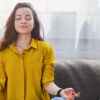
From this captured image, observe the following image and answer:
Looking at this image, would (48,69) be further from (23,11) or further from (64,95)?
(23,11)

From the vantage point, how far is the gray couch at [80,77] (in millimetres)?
1281

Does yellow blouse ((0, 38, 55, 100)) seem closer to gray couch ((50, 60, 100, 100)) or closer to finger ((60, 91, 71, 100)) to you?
finger ((60, 91, 71, 100))

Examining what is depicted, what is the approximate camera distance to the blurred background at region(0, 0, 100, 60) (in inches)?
59.4

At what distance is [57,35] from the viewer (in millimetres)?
1541

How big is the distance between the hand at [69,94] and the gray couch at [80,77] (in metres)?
0.40

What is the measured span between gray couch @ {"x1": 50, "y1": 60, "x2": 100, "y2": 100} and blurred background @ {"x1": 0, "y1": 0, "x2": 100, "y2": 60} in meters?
0.26

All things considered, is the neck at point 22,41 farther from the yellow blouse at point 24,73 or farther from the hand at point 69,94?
the hand at point 69,94

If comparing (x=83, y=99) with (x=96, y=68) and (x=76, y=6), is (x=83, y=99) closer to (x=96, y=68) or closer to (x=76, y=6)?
(x=96, y=68)

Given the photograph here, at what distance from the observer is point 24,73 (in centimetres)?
96

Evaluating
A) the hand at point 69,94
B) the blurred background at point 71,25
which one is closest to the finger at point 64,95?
the hand at point 69,94

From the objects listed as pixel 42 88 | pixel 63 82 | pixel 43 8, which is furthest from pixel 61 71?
pixel 43 8

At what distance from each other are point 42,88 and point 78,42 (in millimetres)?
711

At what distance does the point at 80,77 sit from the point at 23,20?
70 centimetres

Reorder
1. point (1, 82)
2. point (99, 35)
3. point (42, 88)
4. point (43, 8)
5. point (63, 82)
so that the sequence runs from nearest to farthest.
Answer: point (1, 82), point (42, 88), point (63, 82), point (43, 8), point (99, 35)
